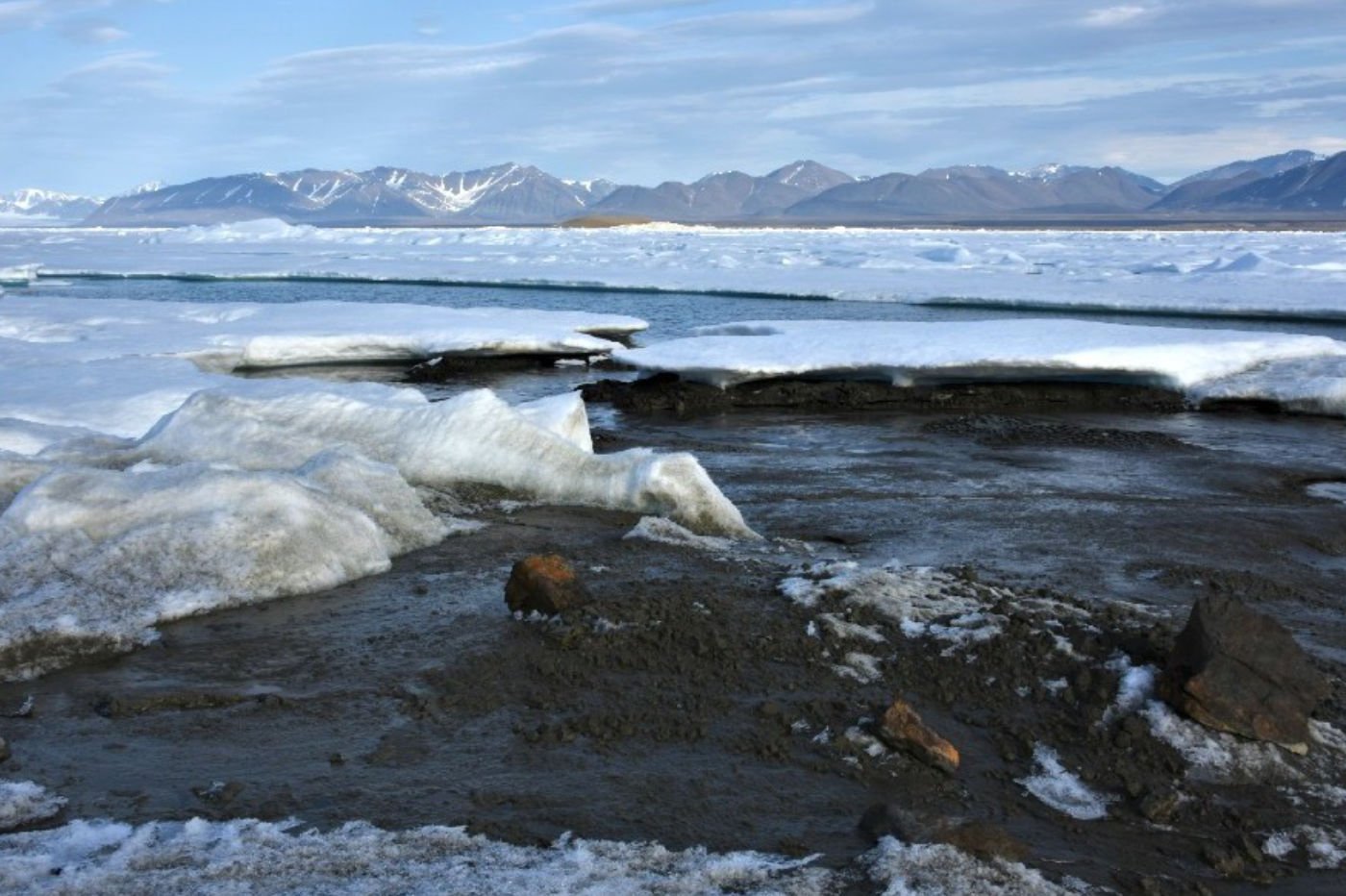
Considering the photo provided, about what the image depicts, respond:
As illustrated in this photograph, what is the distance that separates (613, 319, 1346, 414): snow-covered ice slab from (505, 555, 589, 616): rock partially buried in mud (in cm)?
704

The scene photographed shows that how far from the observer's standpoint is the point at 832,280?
1054 inches

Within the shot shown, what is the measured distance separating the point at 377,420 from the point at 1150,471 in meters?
5.54

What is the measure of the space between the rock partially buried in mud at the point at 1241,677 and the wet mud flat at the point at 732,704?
107 millimetres

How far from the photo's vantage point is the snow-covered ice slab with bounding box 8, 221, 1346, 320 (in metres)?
21.9

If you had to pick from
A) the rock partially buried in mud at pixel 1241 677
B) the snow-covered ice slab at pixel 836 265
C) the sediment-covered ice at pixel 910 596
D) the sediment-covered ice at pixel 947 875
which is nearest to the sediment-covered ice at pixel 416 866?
the sediment-covered ice at pixel 947 875

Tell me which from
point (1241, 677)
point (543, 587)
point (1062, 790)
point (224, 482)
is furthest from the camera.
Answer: point (224, 482)

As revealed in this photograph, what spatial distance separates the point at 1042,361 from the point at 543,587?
8.26 meters

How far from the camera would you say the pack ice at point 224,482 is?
5.49 metres

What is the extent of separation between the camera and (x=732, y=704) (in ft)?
14.8

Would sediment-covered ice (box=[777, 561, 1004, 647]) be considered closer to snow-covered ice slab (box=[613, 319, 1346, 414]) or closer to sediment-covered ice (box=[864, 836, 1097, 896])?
sediment-covered ice (box=[864, 836, 1097, 896])

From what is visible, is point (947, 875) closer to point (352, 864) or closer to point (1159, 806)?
point (1159, 806)

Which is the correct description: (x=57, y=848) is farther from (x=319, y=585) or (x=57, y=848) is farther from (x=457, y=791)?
(x=319, y=585)

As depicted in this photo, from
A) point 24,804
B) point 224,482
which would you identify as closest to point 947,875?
point 24,804

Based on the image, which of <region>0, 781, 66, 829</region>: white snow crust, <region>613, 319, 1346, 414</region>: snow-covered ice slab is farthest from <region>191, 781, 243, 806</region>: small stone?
<region>613, 319, 1346, 414</region>: snow-covered ice slab
